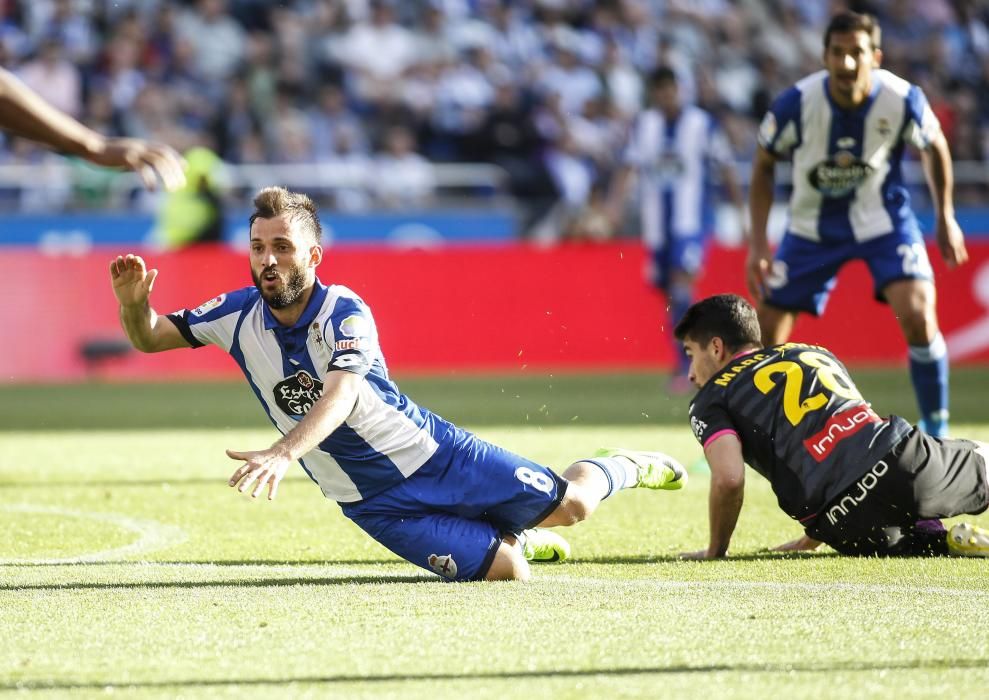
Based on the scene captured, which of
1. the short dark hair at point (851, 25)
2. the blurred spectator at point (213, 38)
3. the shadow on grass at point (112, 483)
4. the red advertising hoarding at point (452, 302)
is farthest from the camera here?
the blurred spectator at point (213, 38)

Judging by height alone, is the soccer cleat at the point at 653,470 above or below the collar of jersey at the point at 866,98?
below

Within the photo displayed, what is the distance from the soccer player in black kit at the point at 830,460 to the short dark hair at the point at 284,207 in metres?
1.60

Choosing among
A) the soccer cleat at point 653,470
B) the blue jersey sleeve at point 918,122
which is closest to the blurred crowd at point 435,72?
the blue jersey sleeve at point 918,122

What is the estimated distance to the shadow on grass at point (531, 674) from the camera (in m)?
3.88

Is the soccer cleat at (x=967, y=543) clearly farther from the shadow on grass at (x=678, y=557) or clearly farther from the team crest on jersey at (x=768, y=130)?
the team crest on jersey at (x=768, y=130)

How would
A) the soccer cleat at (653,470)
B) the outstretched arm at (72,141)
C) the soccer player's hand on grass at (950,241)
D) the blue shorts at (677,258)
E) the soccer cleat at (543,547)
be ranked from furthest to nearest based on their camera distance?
1. the blue shorts at (677,258)
2. the soccer player's hand on grass at (950,241)
3. the soccer cleat at (653,470)
4. the soccer cleat at (543,547)
5. the outstretched arm at (72,141)

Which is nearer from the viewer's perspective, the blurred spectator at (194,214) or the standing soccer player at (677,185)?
the standing soccer player at (677,185)

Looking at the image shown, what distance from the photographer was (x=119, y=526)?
7.05 m

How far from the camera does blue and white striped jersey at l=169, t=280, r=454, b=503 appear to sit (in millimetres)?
5449

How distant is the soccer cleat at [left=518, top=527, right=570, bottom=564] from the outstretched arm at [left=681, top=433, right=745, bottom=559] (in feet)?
2.02

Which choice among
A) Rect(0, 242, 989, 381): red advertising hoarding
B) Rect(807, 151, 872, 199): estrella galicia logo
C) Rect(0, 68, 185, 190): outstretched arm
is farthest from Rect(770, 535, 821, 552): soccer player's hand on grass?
Rect(0, 242, 989, 381): red advertising hoarding

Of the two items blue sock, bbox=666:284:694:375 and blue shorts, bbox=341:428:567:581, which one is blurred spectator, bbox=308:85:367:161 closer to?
blue sock, bbox=666:284:694:375

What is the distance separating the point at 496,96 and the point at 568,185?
68.7 inches

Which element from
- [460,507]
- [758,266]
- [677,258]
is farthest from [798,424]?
[677,258]
